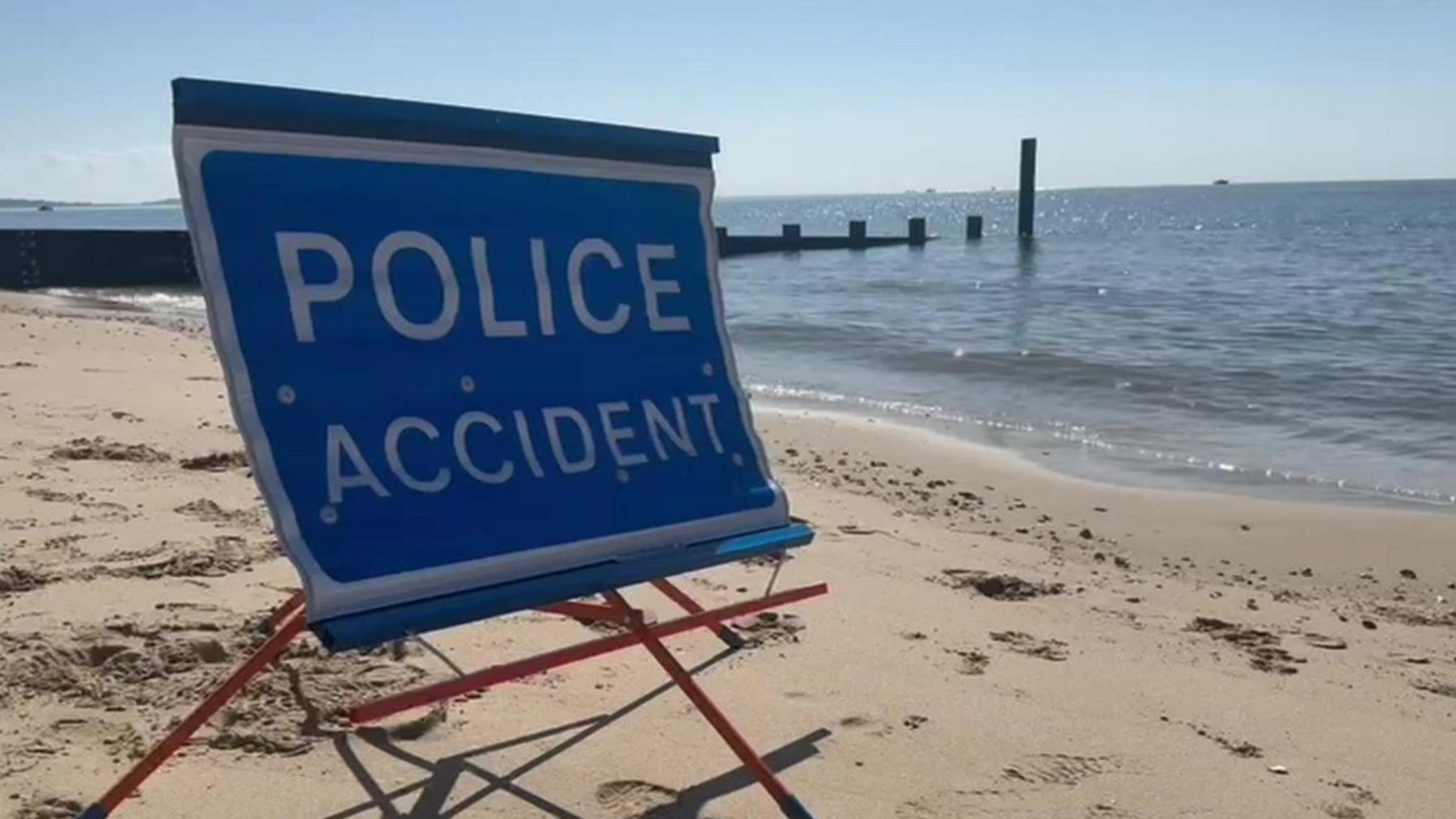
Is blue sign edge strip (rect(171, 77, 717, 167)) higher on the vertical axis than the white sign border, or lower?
higher

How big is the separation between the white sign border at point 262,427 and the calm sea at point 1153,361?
625 cm

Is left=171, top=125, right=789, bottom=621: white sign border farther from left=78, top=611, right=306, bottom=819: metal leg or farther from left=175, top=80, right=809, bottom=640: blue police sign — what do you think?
left=78, top=611, right=306, bottom=819: metal leg

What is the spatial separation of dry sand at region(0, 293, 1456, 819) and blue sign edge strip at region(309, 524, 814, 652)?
585 mm

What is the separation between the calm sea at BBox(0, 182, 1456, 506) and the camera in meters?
9.10

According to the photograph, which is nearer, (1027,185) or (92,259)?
(92,259)

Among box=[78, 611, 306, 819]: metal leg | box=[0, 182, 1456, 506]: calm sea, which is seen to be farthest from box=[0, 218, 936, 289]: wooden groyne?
box=[78, 611, 306, 819]: metal leg

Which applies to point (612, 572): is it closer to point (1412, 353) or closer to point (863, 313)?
point (1412, 353)

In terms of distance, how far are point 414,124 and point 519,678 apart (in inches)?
46.5

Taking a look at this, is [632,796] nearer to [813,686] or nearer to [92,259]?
[813,686]

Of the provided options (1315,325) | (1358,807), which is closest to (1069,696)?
(1358,807)

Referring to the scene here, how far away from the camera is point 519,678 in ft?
8.27

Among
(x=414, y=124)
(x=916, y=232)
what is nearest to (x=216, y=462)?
(x=414, y=124)

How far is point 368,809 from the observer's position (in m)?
2.74

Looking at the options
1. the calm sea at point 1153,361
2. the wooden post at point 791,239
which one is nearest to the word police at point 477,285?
the calm sea at point 1153,361
